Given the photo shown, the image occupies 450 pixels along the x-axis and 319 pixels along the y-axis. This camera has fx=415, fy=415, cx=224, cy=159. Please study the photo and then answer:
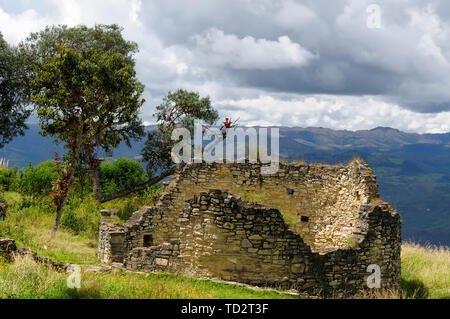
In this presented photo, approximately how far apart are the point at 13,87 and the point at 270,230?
27.1 metres

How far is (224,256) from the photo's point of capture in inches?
462

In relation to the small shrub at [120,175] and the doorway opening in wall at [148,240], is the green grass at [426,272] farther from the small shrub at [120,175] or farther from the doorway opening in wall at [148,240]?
the small shrub at [120,175]

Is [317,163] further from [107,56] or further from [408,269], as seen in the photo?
[107,56]

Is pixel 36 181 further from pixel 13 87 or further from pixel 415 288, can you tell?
pixel 415 288

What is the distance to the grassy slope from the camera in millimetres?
9438

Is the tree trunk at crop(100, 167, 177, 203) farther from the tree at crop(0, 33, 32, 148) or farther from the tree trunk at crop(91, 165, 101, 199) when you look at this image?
the tree at crop(0, 33, 32, 148)

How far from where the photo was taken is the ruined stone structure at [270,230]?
1170cm

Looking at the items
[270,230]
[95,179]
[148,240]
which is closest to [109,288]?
[270,230]

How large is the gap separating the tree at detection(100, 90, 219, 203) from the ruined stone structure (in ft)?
50.3

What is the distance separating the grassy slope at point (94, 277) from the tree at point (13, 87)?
777 cm

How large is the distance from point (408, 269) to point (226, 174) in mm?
9341

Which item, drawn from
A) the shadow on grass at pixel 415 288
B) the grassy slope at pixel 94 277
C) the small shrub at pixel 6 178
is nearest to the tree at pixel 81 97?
the grassy slope at pixel 94 277

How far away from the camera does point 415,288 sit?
1659 centimetres
